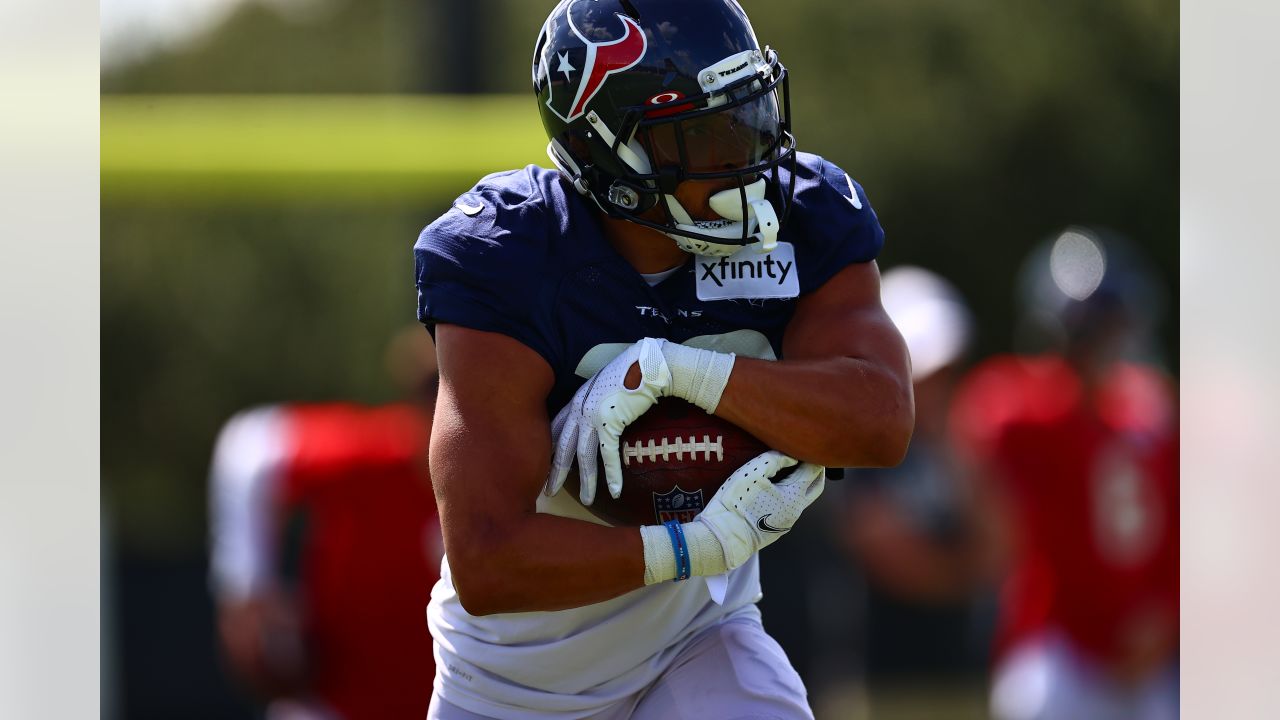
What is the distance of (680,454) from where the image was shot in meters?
2.65

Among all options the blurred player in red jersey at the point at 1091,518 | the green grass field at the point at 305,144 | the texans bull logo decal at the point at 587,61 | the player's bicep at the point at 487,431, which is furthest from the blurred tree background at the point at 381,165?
the player's bicep at the point at 487,431

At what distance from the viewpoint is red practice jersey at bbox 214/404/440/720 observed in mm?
5152

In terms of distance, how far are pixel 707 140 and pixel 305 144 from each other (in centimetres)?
513

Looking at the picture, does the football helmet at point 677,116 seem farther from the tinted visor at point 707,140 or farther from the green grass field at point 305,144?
the green grass field at point 305,144

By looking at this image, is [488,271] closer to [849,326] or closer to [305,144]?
[849,326]

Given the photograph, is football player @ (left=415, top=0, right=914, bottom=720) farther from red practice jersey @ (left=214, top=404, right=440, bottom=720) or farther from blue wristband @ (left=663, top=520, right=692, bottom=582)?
red practice jersey @ (left=214, top=404, right=440, bottom=720)

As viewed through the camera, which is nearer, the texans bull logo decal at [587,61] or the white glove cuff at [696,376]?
the white glove cuff at [696,376]

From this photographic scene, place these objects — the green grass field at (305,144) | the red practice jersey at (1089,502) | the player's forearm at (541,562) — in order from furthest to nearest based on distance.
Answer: the green grass field at (305,144) < the red practice jersey at (1089,502) < the player's forearm at (541,562)

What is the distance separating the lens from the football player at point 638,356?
8.40 feet

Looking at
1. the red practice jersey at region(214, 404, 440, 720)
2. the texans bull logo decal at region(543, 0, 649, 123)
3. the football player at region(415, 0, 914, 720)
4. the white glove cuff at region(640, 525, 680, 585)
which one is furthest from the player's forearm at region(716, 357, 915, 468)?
the red practice jersey at region(214, 404, 440, 720)
